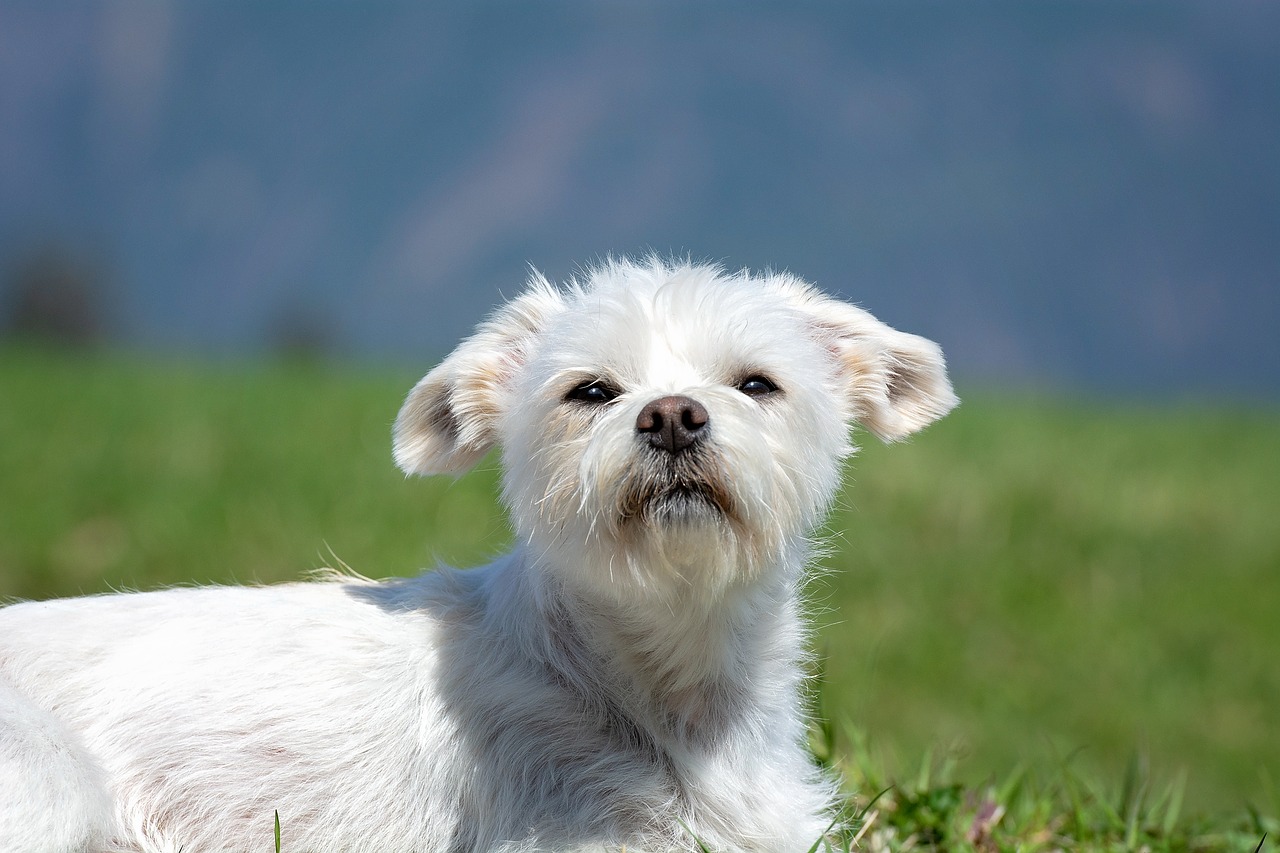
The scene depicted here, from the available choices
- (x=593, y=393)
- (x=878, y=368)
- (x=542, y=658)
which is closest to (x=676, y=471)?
(x=593, y=393)

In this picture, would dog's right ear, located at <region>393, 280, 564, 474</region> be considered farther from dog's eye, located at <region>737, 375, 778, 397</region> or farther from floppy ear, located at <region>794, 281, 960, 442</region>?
floppy ear, located at <region>794, 281, 960, 442</region>

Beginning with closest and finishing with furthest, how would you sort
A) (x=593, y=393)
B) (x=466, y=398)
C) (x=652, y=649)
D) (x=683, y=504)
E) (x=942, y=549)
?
(x=683, y=504), (x=593, y=393), (x=652, y=649), (x=466, y=398), (x=942, y=549)

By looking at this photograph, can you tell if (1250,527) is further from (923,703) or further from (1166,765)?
(923,703)

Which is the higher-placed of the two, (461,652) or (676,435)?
(676,435)

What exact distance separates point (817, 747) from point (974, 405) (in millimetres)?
Result: 19964

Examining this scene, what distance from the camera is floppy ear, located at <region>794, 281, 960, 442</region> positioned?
467 cm

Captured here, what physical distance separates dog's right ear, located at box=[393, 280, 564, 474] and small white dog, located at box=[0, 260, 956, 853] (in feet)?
0.04

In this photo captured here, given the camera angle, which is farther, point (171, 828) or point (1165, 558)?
point (1165, 558)

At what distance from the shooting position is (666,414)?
3.64m

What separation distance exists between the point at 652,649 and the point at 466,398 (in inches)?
46.8

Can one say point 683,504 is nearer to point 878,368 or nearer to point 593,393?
point 593,393

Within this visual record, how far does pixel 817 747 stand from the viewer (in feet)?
19.1

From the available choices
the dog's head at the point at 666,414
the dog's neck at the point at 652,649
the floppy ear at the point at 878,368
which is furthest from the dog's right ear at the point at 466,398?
the floppy ear at the point at 878,368

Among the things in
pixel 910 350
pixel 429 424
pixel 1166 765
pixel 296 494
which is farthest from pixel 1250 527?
pixel 429 424
